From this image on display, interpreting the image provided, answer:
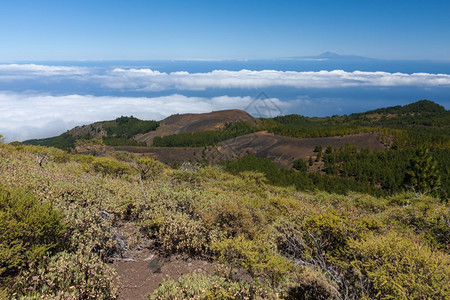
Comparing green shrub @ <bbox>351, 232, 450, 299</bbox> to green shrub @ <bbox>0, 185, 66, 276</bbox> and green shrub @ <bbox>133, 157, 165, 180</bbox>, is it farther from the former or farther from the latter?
green shrub @ <bbox>133, 157, 165, 180</bbox>

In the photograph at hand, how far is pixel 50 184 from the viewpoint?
9055 mm

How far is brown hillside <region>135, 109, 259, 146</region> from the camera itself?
Answer: 128 metres

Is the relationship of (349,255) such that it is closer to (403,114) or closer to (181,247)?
(181,247)

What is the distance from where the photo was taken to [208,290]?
17.3ft

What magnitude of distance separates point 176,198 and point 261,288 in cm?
571

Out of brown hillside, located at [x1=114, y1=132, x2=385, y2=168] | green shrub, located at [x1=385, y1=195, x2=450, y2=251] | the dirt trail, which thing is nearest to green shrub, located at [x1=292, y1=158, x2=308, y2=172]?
brown hillside, located at [x1=114, y1=132, x2=385, y2=168]

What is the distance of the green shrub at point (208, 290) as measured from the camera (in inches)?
201

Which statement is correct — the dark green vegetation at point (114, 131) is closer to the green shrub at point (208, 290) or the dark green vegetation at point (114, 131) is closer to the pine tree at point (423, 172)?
the pine tree at point (423, 172)

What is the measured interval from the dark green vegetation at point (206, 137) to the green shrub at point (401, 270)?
311ft

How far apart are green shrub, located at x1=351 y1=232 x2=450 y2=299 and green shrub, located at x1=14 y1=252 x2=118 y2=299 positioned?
5596 millimetres

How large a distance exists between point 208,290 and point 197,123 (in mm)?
129561

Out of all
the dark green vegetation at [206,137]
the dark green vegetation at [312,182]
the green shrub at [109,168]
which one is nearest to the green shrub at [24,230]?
the green shrub at [109,168]

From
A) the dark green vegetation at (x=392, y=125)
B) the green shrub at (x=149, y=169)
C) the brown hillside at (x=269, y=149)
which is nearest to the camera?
the green shrub at (x=149, y=169)

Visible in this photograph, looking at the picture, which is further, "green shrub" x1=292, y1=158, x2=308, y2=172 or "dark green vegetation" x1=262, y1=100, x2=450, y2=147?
"dark green vegetation" x1=262, y1=100, x2=450, y2=147
